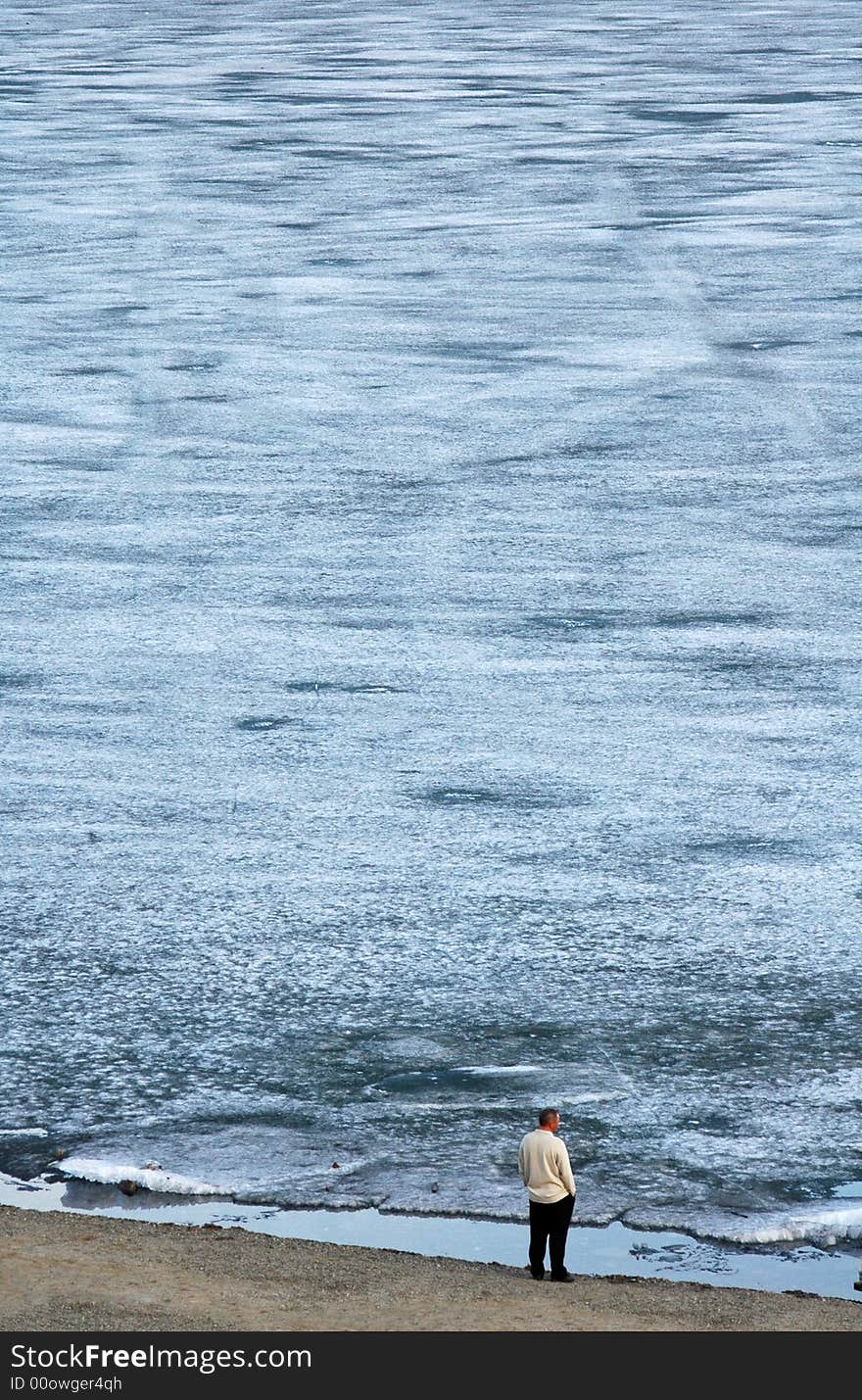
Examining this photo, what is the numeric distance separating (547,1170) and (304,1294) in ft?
3.76

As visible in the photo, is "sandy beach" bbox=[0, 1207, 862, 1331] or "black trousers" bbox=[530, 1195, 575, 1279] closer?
"sandy beach" bbox=[0, 1207, 862, 1331]

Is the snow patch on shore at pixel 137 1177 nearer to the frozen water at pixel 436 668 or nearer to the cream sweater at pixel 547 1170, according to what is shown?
the frozen water at pixel 436 668

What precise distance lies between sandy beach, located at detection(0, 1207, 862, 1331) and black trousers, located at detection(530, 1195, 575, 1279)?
96 millimetres

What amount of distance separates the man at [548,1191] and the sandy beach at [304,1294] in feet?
0.40

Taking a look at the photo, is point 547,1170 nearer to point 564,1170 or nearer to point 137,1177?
point 564,1170

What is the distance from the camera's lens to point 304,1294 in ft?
28.0

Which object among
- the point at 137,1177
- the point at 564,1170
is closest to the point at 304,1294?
the point at 564,1170

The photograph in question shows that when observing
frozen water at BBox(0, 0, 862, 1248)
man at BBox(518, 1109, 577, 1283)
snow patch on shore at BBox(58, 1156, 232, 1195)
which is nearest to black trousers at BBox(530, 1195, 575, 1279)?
man at BBox(518, 1109, 577, 1283)

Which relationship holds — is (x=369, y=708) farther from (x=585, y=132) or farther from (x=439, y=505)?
(x=585, y=132)

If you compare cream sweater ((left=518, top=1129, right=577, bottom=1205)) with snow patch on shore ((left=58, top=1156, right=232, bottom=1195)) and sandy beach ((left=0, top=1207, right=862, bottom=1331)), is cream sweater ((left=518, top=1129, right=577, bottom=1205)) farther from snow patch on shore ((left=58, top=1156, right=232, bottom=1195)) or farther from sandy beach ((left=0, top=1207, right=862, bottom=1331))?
snow patch on shore ((left=58, top=1156, right=232, bottom=1195))

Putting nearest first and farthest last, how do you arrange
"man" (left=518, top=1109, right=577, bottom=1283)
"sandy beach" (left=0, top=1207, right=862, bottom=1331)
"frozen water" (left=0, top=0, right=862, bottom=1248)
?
"sandy beach" (left=0, top=1207, right=862, bottom=1331)
"man" (left=518, top=1109, right=577, bottom=1283)
"frozen water" (left=0, top=0, right=862, bottom=1248)

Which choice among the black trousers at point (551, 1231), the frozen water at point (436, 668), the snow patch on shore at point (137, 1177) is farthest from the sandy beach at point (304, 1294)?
the frozen water at point (436, 668)

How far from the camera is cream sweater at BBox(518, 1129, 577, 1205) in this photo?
8.65 m

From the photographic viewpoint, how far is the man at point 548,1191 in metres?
8.65
